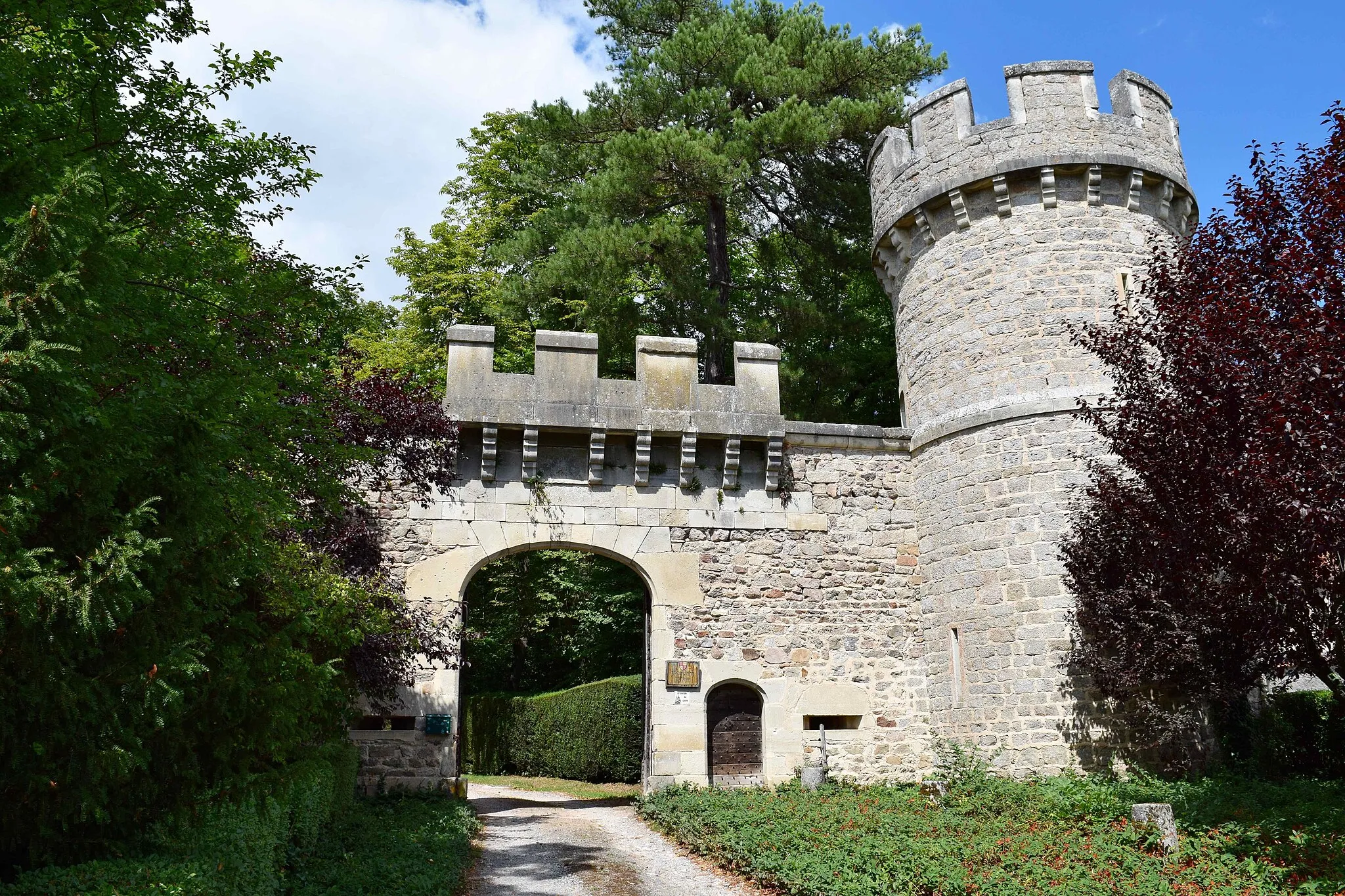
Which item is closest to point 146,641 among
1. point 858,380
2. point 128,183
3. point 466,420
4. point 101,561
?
point 101,561

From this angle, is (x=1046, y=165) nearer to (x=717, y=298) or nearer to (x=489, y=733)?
(x=717, y=298)

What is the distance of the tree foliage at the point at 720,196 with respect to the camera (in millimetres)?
15641

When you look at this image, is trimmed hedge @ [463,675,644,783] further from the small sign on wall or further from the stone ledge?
the stone ledge

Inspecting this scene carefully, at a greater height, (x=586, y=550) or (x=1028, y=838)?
(x=586, y=550)

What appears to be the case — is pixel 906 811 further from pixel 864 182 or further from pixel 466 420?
pixel 864 182

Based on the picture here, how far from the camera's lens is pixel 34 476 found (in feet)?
12.9

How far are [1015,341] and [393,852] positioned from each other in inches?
317

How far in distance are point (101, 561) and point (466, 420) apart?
23.5 ft

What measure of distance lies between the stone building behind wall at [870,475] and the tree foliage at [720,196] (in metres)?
4.49

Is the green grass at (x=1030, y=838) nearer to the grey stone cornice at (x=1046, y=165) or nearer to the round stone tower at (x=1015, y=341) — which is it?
the round stone tower at (x=1015, y=341)

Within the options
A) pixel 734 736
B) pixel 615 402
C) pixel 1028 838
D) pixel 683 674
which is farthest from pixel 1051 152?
pixel 734 736

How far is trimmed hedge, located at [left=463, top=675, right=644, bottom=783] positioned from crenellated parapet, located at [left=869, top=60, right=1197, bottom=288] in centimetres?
858

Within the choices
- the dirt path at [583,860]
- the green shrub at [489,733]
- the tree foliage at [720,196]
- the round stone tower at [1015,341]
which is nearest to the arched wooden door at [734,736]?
the dirt path at [583,860]

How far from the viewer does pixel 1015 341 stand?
1082cm
